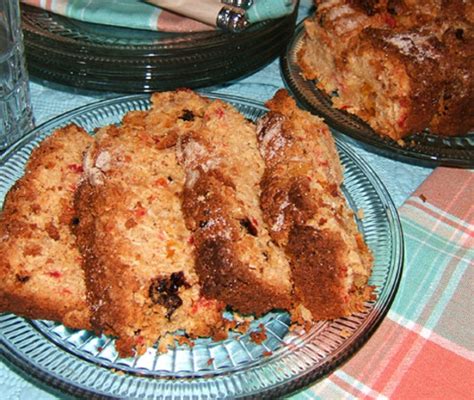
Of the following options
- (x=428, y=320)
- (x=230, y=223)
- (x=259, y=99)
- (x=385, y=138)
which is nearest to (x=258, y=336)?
(x=230, y=223)

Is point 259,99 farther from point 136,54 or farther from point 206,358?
point 206,358

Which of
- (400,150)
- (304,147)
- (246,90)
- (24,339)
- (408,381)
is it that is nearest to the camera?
(24,339)

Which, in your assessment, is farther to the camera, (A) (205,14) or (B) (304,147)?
(A) (205,14)

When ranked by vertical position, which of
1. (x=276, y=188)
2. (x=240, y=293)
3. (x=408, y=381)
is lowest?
(x=408, y=381)

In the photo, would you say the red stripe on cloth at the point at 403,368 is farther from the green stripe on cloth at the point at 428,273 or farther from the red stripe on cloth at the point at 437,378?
the green stripe on cloth at the point at 428,273

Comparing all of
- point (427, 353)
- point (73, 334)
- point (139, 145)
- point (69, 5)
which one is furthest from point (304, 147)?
point (69, 5)

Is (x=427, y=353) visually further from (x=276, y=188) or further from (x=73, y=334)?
(x=73, y=334)

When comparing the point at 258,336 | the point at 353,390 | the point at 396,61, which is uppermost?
the point at 396,61
